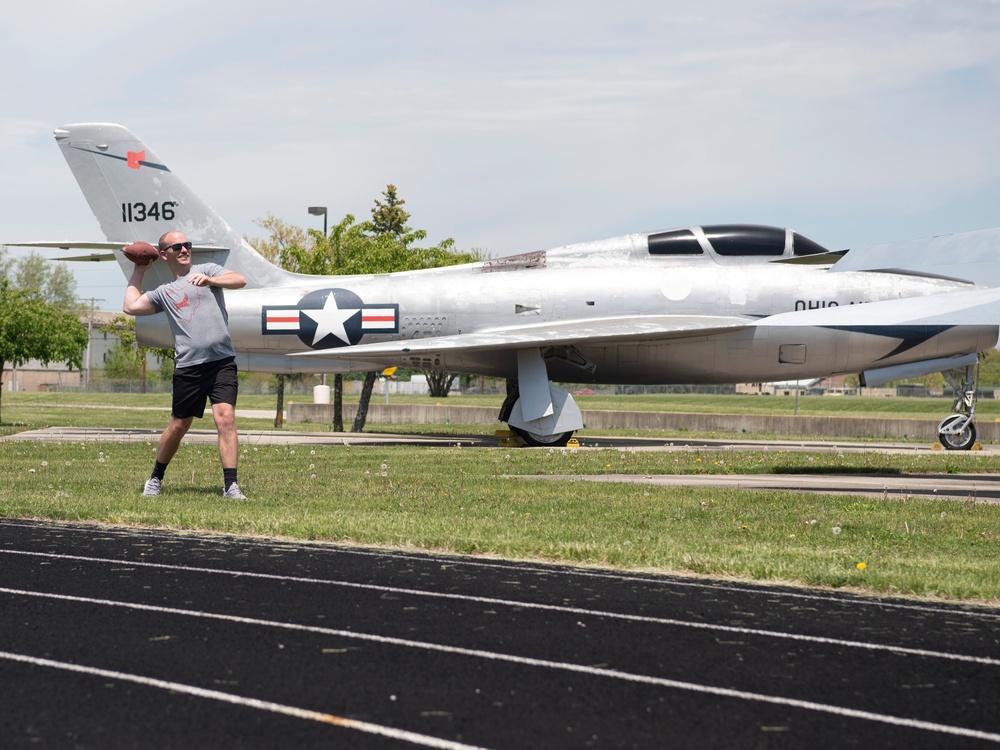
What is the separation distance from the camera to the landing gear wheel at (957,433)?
19844 millimetres

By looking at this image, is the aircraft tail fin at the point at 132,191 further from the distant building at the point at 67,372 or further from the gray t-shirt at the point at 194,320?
the distant building at the point at 67,372

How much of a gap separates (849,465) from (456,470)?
534cm

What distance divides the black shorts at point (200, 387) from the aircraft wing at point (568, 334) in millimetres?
9505

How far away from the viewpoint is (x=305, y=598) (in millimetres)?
6016

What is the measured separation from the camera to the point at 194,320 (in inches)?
393

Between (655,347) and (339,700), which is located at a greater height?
(655,347)

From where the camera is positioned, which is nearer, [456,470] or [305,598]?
[305,598]

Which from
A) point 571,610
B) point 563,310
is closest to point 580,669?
point 571,610

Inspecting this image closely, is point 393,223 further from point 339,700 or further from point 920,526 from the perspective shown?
point 339,700

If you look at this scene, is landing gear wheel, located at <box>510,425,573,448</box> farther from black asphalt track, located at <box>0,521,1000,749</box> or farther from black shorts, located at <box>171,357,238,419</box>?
black asphalt track, located at <box>0,521,1000,749</box>

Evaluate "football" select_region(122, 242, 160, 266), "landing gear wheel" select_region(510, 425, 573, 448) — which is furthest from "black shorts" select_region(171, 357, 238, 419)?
"landing gear wheel" select_region(510, 425, 573, 448)

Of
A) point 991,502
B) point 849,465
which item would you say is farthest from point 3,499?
point 849,465

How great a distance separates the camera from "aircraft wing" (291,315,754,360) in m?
19.2

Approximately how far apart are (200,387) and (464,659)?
5910 millimetres
